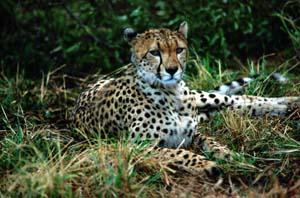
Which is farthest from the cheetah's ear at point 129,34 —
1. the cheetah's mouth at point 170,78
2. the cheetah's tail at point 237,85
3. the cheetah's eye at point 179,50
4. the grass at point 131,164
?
the cheetah's tail at point 237,85

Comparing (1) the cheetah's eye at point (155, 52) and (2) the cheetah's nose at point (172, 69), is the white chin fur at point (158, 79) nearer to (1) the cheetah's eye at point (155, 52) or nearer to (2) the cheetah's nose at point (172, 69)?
(2) the cheetah's nose at point (172, 69)

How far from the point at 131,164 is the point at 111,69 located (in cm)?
317

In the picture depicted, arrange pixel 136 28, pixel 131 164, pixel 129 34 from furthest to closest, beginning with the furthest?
1. pixel 136 28
2. pixel 129 34
3. pixel 131 164

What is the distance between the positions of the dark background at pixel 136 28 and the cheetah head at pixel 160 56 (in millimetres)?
1925

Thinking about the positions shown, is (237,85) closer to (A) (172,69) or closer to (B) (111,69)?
(A) (172,69)

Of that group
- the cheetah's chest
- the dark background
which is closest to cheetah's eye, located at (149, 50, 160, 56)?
the cheetah's chest

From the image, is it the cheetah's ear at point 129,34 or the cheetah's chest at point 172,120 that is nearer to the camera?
the cheetah's chest at point 172,120

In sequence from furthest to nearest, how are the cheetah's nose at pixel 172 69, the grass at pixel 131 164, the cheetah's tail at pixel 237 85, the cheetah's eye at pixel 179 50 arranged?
1. the cheetah's tail at pixel 237 85
2. the cheetah's eye at pixel 179 50
3. the cheetah's nose at pixel 172 69
4. the grass at pixel 131 164

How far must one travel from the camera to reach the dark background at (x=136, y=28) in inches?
295

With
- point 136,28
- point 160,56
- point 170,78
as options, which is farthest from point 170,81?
point 136,28

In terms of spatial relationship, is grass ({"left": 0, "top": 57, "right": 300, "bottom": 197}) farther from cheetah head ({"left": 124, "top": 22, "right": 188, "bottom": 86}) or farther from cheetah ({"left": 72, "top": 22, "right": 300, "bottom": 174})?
cheetah head ({"left": 124, "top": 22, "right": 188, "bottom": 86})

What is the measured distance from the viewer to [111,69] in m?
7.66

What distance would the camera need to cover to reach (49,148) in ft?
16.1

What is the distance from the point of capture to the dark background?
7496 mm
